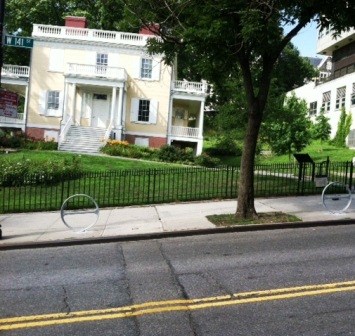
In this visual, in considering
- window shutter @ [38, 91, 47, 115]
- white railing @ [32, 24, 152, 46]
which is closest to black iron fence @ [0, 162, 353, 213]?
window shutter @ [38, 91, 47, 115]

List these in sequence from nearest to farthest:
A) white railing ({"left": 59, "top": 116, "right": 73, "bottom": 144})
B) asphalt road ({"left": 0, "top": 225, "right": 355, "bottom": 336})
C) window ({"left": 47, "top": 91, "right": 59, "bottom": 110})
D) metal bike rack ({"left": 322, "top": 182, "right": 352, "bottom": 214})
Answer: asphalt road ({"left": 0, "top": 225, "right": 355, "bottom": 336})
metal bike rack ({"left": 322, "top": 182, "right": 352, "bottom": 214})
white railing ({"left": 59, "top": 116, "right": 73, "bottom": 144})
window ({"left": 47, "top": 91, "right": 59, "bottom": 110})

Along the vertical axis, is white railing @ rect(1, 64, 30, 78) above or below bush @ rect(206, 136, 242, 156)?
above

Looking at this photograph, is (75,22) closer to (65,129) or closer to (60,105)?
(60,105)

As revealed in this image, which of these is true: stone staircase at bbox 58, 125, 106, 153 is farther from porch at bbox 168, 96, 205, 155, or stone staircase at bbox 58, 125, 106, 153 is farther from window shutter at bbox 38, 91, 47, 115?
porch at bbox 168, 96, 205, 155

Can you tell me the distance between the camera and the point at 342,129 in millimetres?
35062

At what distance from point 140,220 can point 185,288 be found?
19.3ft

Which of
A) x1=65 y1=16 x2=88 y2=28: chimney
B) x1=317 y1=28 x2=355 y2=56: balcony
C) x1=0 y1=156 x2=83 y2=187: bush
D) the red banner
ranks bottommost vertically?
x1=0 y1=156 x2=83 y2=187: bush

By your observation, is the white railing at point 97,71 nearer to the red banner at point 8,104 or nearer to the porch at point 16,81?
the porch at point 16,81

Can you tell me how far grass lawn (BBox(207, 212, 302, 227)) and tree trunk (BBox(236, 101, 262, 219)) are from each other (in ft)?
0.78

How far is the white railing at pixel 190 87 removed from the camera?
113 ft

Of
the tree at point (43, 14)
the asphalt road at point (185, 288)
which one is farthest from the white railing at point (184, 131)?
the asphalt road at point (185, 288)

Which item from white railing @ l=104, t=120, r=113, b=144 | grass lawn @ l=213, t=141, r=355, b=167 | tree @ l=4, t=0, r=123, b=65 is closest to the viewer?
grass lawn @ l=213, t=141, r=355, b=167

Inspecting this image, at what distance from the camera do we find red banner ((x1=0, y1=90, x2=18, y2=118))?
974 centimetres

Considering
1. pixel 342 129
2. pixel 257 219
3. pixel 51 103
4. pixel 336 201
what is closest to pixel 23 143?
pixel 51 103
